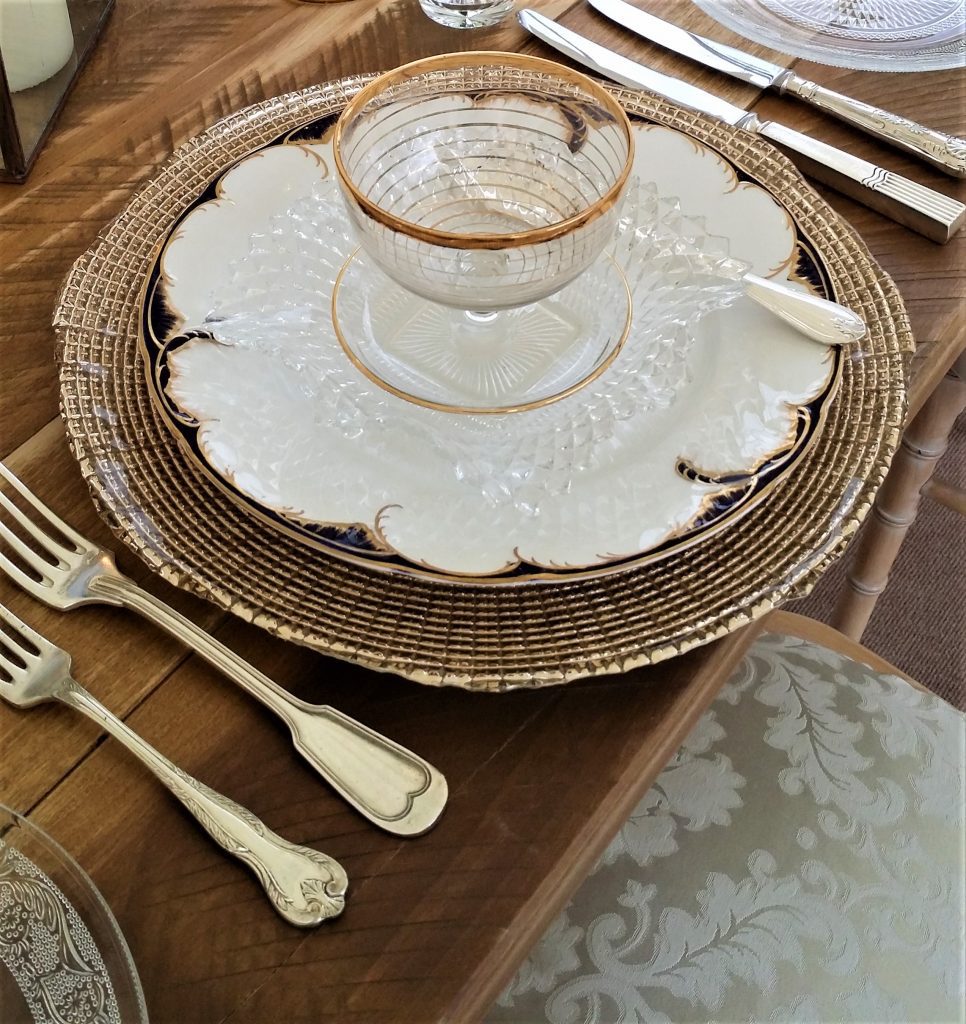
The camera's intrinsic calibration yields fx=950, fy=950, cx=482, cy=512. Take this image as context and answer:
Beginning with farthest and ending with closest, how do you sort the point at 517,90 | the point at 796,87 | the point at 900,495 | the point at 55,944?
the point at 900,495
the point at 796,87
the point at 517,90
the point at 55,944

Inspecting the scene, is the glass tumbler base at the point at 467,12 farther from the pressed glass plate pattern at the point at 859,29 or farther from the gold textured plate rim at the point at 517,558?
the gold textured plate rim at the point at 517,558

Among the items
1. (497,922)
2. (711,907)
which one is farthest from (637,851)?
(497,922)

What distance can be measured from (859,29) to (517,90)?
0.32 m

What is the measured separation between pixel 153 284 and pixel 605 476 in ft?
0.71

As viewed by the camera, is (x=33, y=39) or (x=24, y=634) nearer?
(x=24, y=634)

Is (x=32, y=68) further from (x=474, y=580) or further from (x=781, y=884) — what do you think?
(x=781, y=884)

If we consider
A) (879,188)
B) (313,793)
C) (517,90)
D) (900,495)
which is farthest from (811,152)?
(313,793)

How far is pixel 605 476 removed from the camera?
14.5 inches

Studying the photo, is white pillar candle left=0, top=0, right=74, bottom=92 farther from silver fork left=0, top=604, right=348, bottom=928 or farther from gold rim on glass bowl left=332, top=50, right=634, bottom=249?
silver fork left=0, top=604, right=348, bottom=928

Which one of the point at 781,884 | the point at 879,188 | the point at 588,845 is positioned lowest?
the point at 781,884

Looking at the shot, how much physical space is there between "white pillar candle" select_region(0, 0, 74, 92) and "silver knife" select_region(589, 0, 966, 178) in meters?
0.35

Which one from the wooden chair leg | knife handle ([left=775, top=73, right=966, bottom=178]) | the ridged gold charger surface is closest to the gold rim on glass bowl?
the ridged gold charger surface

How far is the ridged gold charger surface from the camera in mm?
335

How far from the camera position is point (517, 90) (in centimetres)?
47
